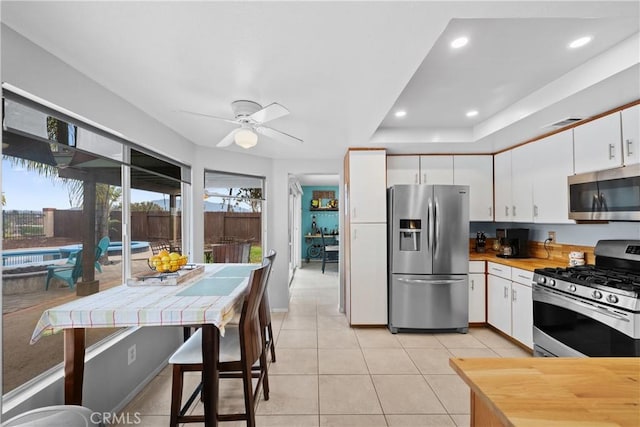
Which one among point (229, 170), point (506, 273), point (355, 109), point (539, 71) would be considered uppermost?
point (539, 71)

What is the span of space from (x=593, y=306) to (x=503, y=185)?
6.50 ft

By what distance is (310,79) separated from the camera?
196cm

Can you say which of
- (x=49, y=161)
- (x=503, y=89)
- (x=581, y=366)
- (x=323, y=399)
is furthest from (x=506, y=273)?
(x=49, y=161)

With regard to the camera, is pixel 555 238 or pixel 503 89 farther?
pixel 555 238

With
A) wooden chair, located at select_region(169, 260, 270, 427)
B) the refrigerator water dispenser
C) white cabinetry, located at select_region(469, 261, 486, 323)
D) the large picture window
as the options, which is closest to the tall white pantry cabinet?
the refrigerator water dispenser

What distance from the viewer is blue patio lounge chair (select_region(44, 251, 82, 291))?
6.02ft

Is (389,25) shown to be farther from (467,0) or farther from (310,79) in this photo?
(310,79)

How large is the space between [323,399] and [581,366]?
5.99ft

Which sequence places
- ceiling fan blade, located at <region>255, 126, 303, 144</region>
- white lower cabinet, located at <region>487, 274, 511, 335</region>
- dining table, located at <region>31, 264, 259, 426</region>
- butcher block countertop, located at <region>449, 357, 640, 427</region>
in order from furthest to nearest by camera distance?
white lower cabinet, located at <region>487, 274, 511, 335</region> → ceiling fan blade, located at <region>255, 126, 303, 144</region> → dining table, located at <region>31, 264, 259, 426</region> → butcher block countertop, located at <region>449, 357, 640, 427</region>

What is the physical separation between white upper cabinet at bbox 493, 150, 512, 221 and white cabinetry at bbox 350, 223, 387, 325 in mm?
1544

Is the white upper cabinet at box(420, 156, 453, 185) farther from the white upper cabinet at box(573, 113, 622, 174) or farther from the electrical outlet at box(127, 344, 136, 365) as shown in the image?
the electrical outlet at box(127, 344, 136, 365)

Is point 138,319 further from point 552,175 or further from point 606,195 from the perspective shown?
point 552,175

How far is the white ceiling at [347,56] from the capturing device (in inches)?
50.9

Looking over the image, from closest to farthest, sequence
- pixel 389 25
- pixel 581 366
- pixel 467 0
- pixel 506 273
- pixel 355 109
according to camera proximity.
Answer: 1. pixel 581 366
2. pixel 467 0
3. pixel 389 25
4. pixel 355 109
5. pixel 506 273
